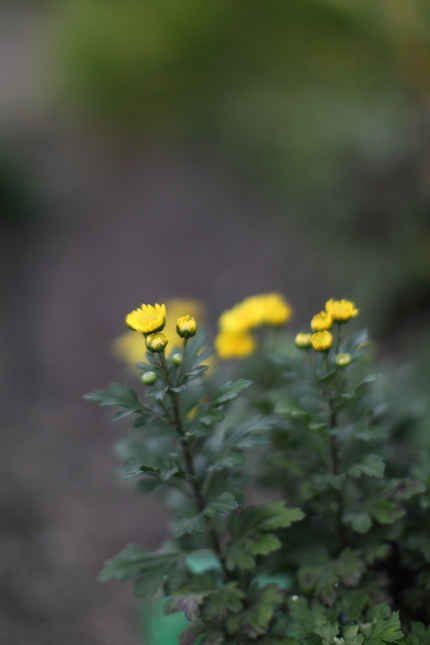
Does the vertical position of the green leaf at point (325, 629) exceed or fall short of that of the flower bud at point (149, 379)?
it falls short

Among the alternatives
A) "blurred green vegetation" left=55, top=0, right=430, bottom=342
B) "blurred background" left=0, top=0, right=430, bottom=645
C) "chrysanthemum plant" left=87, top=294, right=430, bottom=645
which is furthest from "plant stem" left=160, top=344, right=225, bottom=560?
"blurred green vegetation" left=55, top=0, right=430, bottom=342

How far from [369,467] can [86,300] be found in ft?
10.0

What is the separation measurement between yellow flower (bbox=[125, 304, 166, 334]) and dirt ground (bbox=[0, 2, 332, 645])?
0.95m

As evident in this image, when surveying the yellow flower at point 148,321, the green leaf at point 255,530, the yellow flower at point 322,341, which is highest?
the yellow flower at point 148,321

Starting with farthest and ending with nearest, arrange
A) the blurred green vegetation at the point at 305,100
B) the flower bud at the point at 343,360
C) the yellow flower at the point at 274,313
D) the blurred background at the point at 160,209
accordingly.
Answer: the blurred green vegetation at the point at 305,100 → the blurred background at the point at 160,209 → the yellow flower at the point at 274,313 → the flower bud at the point at 343,360

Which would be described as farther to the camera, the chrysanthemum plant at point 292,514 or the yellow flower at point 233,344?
the yellow flower at point 233,344

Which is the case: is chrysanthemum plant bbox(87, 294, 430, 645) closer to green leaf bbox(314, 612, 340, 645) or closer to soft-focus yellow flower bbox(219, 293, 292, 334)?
green leaf bbox(314, 612, 340, 645)

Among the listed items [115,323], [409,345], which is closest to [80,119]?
[115,323]

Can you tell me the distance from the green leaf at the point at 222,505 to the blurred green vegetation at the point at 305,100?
1.95 meters

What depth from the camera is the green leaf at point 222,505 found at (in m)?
0.90

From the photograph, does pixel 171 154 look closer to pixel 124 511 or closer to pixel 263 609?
pixel 124 511

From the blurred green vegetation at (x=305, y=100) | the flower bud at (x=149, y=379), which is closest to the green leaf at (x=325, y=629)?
the flower bud at (x=149, y=379)

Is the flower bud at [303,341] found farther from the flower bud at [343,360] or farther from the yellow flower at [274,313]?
the yellow flower at [274,313]

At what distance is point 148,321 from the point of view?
3.08ft
